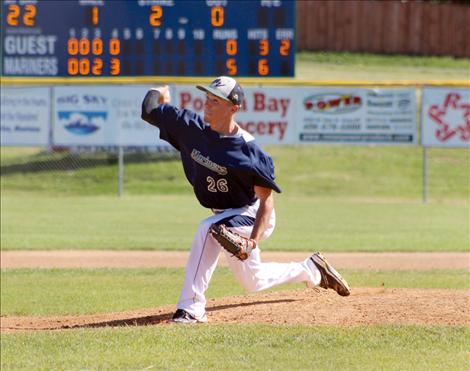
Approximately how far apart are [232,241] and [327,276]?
1.42 metres

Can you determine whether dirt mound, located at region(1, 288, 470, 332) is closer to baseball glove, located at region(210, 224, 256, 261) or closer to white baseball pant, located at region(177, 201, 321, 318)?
white baseball pant, located at region(177, 201, 321, 318)

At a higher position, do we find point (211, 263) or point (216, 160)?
point (216, 160)

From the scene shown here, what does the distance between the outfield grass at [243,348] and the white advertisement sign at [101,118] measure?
14.2 metres

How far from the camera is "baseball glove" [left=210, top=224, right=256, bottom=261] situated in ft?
23.1

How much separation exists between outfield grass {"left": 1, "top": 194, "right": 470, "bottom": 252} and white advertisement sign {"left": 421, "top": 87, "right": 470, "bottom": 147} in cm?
138

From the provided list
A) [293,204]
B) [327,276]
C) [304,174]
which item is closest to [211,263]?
[327,276]

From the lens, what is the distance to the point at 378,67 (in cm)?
3509

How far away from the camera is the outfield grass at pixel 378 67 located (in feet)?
106

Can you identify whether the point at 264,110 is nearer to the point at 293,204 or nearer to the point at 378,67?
the point at 293,204

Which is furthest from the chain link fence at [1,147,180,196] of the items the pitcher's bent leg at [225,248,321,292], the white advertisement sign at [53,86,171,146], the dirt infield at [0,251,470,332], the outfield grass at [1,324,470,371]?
the outfield grass at [1,324,470,371]

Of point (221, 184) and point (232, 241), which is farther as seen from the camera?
point (221, 184)

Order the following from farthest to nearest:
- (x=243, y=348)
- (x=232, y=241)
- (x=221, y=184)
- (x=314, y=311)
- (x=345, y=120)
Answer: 1. (x=345, y=120)
2. (x=314, y=311)
3. (x=221, y=184)
4. (x=232, y=241)
5. (x=243, y=348)

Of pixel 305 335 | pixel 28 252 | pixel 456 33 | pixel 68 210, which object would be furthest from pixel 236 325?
pixel 456 33

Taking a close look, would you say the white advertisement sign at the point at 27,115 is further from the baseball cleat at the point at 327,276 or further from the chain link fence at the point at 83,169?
the baseball cleat at the point at 327,276
